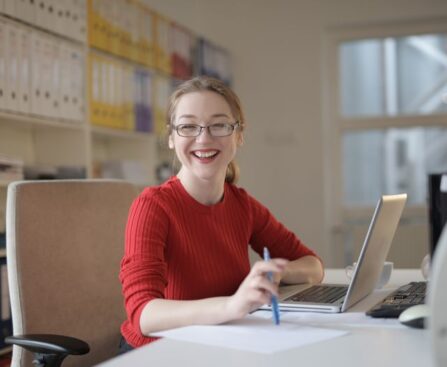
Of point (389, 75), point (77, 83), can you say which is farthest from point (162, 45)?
point (389, 75)

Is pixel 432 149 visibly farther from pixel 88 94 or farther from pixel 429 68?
pixel 88 94

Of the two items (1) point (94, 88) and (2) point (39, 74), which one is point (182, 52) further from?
(2) point (39, 74)

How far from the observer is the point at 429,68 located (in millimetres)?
5371

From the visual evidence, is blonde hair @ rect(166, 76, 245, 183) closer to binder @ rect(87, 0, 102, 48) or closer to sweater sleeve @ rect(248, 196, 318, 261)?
sweater sleeve @ rect(248, 196, 318, 261)

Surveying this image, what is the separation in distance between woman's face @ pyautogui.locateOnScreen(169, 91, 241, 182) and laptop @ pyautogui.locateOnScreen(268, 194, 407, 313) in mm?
360

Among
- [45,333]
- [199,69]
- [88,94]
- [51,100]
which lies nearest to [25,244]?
[45,333]

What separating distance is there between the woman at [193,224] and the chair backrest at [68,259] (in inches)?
8.6

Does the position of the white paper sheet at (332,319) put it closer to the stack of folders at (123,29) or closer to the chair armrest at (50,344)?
the chair armrest at (50,344)

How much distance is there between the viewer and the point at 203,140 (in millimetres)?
1639

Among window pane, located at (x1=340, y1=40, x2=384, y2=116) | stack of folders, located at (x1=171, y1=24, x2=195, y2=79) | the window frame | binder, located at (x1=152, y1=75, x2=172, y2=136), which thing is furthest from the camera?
window pane, located at (x1=340, y1=40, x2=384, y2=116)

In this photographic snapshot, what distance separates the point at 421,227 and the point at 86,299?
7.41 ft

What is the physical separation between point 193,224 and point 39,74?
1726 millimetres

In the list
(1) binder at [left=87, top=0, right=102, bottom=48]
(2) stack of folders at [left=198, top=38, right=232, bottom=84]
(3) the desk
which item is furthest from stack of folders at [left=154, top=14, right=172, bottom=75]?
(3) the desk

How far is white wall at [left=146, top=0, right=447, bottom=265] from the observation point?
17.4ft
